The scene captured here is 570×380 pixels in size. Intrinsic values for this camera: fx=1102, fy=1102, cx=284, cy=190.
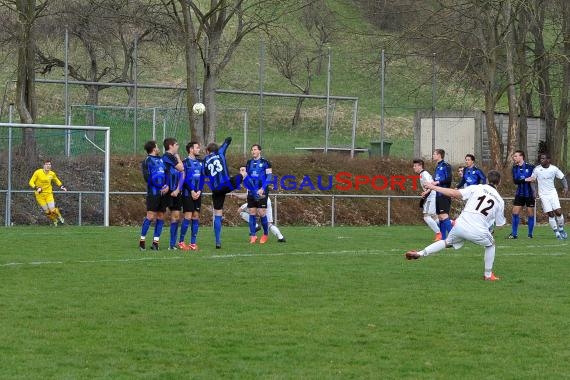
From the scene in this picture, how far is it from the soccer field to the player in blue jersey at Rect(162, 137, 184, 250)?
30.5 inches

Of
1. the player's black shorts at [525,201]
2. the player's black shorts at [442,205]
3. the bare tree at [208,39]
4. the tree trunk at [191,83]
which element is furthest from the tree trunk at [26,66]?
the player's black shorts at [525,201]

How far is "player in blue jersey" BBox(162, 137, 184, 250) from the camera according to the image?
1797cm

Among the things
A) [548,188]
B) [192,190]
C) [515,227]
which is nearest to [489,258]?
[192,190]

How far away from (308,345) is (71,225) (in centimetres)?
1909

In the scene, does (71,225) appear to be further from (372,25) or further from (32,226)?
(372,25)

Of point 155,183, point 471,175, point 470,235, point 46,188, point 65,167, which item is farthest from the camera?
point 65,167

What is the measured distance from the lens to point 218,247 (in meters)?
19.2

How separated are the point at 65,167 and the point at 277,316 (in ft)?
63.4

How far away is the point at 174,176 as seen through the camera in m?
18.1

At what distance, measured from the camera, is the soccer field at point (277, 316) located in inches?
329

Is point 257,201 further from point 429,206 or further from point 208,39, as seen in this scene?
point 208,39

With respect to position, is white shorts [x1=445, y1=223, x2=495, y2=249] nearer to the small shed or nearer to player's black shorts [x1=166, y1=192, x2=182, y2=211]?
player's black shorts [x1=166, y1=192, x2=182, y2=211]

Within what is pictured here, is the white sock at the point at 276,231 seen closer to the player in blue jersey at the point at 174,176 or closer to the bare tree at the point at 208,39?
the player in blue jersey at the point at 174,176

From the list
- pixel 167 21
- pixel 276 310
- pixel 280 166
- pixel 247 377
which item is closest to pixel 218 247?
pixel 276 310
